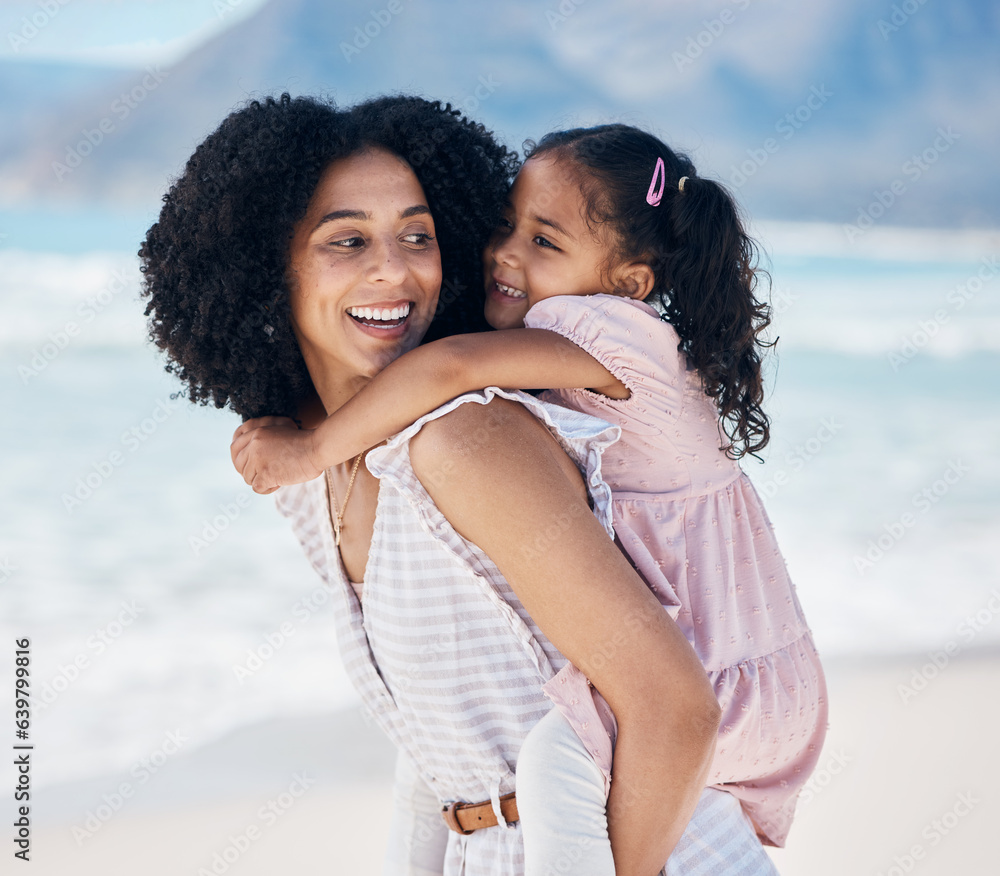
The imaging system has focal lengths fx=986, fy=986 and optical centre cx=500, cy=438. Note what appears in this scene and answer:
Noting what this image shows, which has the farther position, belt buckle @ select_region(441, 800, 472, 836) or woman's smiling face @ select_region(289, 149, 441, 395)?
woman's smiling face @ select_region(289, 149, 441, 395)

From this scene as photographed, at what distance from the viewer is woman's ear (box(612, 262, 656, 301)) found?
2.18 metres

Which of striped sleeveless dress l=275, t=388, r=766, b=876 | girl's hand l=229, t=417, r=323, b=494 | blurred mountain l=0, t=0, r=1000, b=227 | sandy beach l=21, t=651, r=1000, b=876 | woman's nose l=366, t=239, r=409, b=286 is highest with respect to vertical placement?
blurred mountain l=0, t=0, r=1000, b=227

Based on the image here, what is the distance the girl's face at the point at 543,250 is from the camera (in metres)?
2.14

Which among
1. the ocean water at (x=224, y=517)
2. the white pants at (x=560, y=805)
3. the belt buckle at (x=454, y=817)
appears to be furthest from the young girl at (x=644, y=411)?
the ocean water at (x=224, y=517)

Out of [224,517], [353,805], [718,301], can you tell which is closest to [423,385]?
[718,301]

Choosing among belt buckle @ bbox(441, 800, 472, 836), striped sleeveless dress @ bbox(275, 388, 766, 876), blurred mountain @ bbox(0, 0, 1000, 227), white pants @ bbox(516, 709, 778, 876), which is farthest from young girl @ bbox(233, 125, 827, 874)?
blurred mountain @ bbox(0, 0, 1000, 227)

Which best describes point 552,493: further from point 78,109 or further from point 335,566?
point 78,109

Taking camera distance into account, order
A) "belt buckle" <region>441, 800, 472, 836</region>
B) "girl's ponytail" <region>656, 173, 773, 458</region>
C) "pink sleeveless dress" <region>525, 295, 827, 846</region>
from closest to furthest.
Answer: "belt buckle" <region>441, 800, 472, 836</region> < "pink sleeveless dress" <region>525, 295, 827, 846</region> < "girl's ponytail" <region>656, 173, 773, 458</region>

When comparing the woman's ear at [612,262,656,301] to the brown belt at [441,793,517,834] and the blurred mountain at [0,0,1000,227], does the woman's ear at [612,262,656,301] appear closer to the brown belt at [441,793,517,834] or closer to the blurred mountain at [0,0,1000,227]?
the brown belt at [441,793,517,834]

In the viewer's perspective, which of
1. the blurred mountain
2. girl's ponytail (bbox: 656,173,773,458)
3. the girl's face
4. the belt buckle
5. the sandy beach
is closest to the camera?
the belt buckle

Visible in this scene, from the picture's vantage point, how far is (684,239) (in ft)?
7.02

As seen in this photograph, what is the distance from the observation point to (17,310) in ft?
39.3

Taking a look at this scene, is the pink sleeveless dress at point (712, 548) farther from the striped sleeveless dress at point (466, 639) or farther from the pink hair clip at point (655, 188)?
the pink hair clip at point (655, 188)

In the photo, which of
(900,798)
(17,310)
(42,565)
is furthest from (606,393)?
(17,310)
